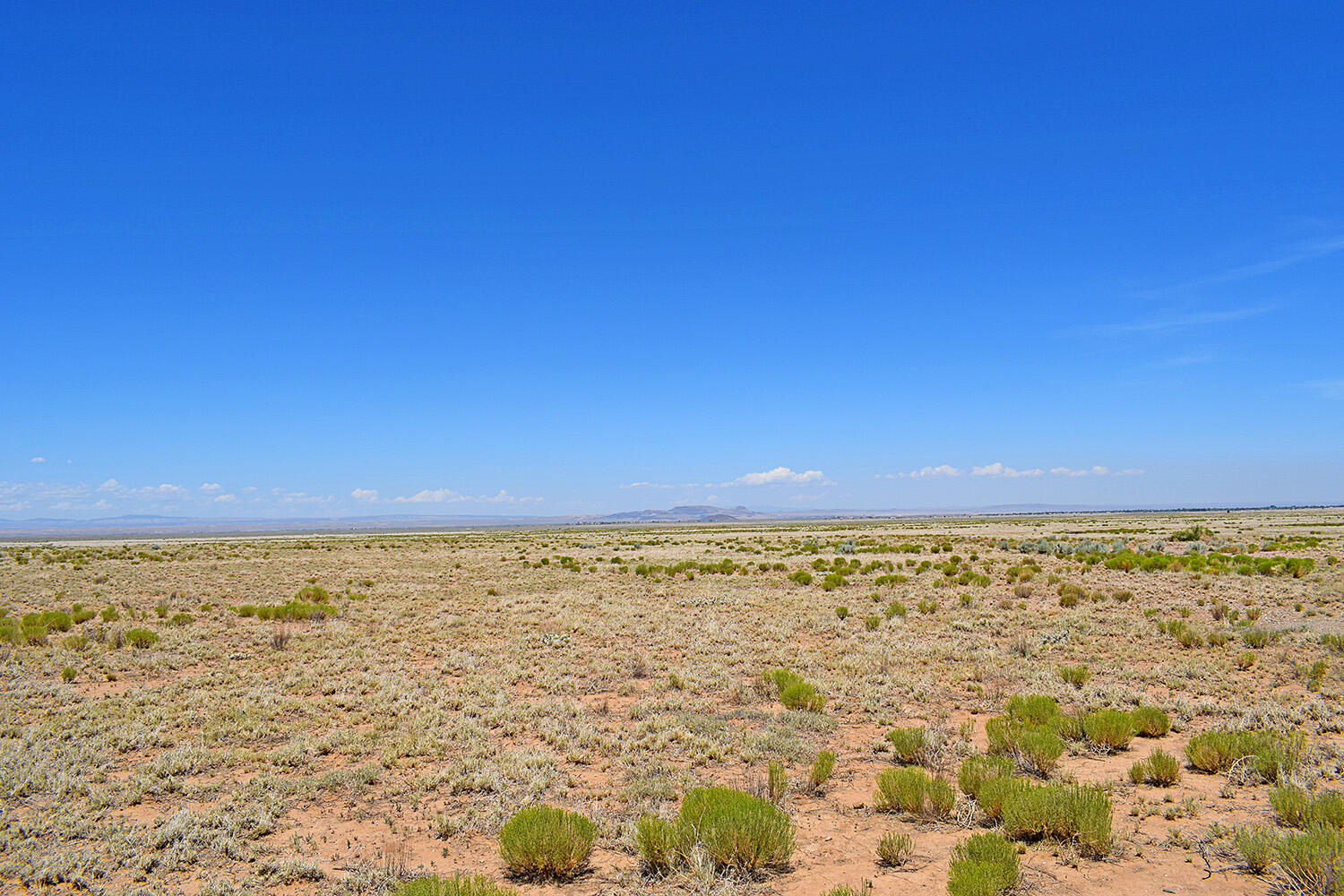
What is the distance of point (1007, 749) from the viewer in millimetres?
Result: 8297

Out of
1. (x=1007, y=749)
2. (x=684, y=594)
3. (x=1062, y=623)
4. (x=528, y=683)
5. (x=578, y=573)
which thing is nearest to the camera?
(x=1007, y=749)

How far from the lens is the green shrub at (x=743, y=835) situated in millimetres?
5781

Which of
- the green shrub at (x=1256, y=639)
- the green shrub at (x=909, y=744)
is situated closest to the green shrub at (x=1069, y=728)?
the green shrub at (x=909, y=744)

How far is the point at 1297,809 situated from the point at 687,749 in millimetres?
6338

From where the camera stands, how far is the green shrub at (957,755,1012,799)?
23.3 feet

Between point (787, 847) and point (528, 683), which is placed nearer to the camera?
point (787, 847)

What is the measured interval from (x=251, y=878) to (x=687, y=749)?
5.12 m

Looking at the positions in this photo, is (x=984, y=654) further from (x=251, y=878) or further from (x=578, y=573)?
(x=578, y=573)

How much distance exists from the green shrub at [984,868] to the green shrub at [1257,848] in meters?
1.77

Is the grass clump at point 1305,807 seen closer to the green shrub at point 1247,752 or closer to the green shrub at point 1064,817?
the green shrub at point 1247,752

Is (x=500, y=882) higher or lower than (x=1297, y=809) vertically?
lower

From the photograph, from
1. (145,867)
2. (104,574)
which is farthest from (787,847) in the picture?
(104,574)

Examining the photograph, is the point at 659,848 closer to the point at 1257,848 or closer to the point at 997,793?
the point at 997,793

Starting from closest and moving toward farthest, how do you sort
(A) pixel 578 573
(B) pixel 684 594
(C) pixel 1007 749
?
1. (C) pixel 1007 749
2. (B) pixel 684 594
3. (A) pixel 578 573
